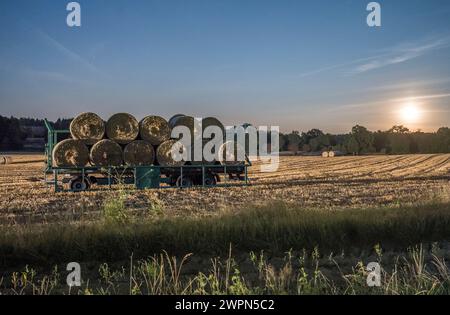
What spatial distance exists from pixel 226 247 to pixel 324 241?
1.55 meters

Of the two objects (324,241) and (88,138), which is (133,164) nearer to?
(88,138)

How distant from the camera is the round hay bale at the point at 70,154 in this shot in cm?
1619

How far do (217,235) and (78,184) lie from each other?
10.6 meters

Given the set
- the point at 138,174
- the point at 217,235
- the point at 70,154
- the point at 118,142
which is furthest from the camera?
the point at 138,174

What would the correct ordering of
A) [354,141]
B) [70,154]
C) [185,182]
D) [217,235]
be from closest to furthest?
[217,235], [70,154], [185,182], [354,141]

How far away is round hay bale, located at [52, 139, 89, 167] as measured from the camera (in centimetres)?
1619

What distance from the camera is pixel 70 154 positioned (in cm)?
1630

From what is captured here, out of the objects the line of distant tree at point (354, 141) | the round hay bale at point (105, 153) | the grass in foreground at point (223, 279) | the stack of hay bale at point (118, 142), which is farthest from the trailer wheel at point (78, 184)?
the line of distant tree at point (354, 141)

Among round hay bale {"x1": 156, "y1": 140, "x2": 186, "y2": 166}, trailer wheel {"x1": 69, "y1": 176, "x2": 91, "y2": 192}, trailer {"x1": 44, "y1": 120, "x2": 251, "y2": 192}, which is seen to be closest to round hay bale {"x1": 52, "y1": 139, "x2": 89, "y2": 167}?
trailer {"x1": 44, "y1": 120, "x2": 251, "y2": 192}

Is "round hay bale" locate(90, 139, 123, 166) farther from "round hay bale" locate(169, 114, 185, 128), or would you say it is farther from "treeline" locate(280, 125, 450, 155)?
"treeline" locate(280, 125, 450, 155)

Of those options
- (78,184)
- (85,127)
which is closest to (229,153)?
(85,127)

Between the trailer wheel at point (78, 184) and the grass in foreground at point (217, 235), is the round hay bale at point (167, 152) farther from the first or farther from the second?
the grass in foreground at point (217, 235)

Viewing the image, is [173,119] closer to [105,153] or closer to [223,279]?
[105,153]

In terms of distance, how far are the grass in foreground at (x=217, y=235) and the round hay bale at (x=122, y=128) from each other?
8.62m
